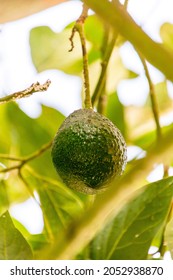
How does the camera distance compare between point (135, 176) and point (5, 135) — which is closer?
point (135, 176)

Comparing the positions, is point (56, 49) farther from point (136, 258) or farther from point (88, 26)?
point (136, 258)

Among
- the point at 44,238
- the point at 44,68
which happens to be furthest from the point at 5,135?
the point at 44,238

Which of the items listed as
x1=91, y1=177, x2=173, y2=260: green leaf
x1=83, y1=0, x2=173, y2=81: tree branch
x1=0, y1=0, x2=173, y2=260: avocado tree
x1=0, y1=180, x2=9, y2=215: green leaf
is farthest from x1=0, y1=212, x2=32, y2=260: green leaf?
x1=83, y1=0, x2=173, y2=81: tree branch

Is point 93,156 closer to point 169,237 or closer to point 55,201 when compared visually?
point 169,237

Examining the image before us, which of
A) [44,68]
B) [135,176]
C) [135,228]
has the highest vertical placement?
[44,68]

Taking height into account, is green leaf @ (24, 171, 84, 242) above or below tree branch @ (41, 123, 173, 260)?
above

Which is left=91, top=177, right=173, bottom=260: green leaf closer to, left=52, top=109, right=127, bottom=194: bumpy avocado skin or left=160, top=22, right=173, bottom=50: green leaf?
left=52, top=109, right=127, bottom=194: bumpy avocado skin
